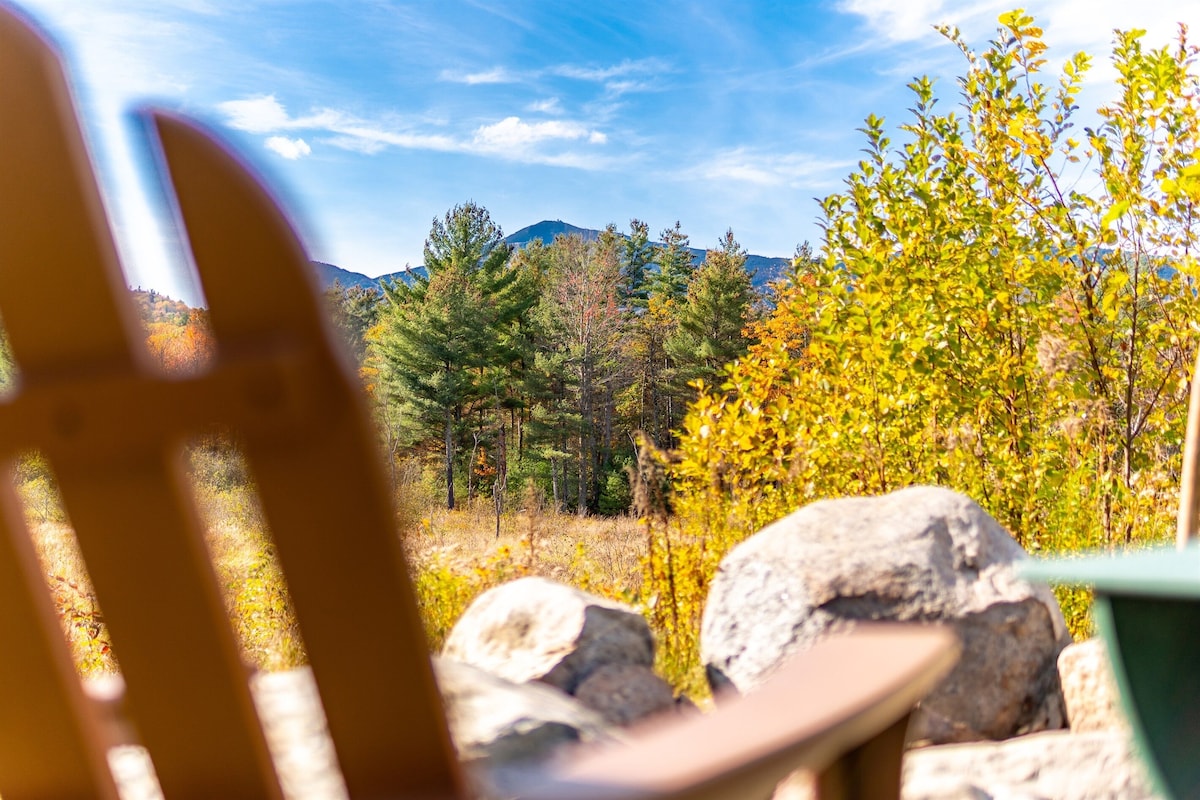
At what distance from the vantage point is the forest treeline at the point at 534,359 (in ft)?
93.0

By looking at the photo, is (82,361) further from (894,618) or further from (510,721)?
(894,618)

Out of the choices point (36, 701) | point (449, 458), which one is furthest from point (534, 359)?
point (36, 701)

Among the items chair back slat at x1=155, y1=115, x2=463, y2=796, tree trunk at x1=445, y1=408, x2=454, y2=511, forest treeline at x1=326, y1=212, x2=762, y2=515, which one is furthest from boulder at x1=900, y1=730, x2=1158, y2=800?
tree trunk at x1=445, y1=408, x2=454, y2=511

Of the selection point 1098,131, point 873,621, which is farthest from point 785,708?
point 1098,131

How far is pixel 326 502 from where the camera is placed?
540mm

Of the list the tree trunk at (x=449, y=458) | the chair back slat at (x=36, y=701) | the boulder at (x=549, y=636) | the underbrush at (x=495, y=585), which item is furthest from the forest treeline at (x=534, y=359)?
the chair back slat at (x=36, y=701)

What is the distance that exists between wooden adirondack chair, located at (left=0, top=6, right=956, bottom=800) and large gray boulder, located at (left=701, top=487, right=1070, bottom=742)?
227 centimetres

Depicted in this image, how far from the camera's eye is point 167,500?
1.89ft

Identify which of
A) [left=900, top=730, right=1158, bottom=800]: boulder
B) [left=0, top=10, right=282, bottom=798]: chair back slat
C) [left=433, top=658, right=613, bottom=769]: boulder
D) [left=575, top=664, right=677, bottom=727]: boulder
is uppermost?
[left=0, top=10, right=282, bottom=798]: chair back slat

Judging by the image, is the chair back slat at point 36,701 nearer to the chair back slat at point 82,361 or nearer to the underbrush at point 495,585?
the chair back slat at point 82,361

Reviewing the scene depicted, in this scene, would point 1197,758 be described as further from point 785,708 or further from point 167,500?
point 167,500

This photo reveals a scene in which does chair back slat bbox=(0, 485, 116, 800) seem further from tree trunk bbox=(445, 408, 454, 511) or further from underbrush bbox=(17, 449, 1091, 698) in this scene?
tree trunk bbox=(445, 408, 454, 511)

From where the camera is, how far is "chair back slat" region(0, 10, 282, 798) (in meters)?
0.56

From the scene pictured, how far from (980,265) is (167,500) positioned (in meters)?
4.22
